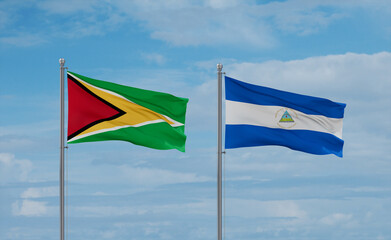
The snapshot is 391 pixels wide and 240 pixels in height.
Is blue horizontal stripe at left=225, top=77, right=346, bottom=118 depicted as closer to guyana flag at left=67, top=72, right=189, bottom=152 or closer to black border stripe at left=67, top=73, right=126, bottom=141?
guyana flag at left=67, top=72, right=189, bottom=152

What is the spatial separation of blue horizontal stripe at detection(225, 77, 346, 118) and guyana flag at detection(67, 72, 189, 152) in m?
1.89

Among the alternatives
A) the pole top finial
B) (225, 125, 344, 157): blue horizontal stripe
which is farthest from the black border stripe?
(225, 125, 344, 157): blue horizontal stripe

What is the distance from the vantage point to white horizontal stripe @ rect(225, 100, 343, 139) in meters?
25.5

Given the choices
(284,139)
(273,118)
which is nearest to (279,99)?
(273,118)

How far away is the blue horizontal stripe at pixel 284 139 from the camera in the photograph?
25.4 metres

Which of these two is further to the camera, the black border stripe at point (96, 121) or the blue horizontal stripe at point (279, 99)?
the blue horizontal stripe at point (279, 99)

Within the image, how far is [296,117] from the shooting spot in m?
26.5

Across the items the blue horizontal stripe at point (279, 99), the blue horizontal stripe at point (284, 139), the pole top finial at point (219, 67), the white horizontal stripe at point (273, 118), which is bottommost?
the blue horizontal stripe at point (284, 139)

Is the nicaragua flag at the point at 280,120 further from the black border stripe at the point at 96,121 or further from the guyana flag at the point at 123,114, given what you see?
the black border stripe at the point at 96,121

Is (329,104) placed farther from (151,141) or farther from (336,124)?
(151,141)

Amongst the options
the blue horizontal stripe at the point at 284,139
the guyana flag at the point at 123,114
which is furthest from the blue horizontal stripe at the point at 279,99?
the guyana flag at the point at 123,114

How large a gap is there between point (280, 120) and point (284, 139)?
75cm

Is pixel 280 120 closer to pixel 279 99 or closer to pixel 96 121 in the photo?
pixel 279 99

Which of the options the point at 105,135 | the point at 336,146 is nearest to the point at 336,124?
the point at 336,146
